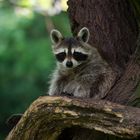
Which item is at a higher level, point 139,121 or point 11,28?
point 139,121

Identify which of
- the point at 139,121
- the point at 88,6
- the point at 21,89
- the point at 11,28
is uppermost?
the point at 88,6

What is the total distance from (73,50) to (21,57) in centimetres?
685

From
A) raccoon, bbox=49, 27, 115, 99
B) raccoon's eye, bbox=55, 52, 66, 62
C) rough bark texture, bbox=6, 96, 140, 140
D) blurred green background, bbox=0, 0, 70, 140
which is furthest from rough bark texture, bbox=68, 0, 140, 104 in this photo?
blurred green background, bbox=0, 0, 70, 140

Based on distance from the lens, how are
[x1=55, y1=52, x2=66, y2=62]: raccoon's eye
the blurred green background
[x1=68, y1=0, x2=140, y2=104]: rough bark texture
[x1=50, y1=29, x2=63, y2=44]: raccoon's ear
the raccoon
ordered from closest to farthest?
the raccoon, [x1=68, y1=0, x2=140, y2=104]: rough bark texture, [x1=55, y1=52, x2=66, y2=62]: raccoon's eye, [x1=50, y1=29, x2=63, y2=44]: raccoon's ear, the blurred green background

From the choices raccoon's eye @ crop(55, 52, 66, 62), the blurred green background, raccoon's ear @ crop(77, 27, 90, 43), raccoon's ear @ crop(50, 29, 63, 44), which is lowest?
the blurred green background

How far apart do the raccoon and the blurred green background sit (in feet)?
20.1

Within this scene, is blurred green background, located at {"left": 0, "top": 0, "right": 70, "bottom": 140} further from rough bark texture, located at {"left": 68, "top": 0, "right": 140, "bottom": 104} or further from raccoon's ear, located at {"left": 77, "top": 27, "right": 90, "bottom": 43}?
raccoon's ear, located at {"left": 77, "top": 27, "right": 90, "bottom": 43}

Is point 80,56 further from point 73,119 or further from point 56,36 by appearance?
point 73,119

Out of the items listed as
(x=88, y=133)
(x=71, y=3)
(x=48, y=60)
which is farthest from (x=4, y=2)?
(x=88, y=133)

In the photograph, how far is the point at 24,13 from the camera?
1573cm

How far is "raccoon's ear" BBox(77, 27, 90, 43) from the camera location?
7777 millimetres

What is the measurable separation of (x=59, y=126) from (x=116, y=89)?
0.64 metres

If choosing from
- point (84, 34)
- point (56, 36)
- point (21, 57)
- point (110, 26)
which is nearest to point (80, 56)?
point (84, 34)

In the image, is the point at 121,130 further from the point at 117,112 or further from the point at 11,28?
the point at 11,28
